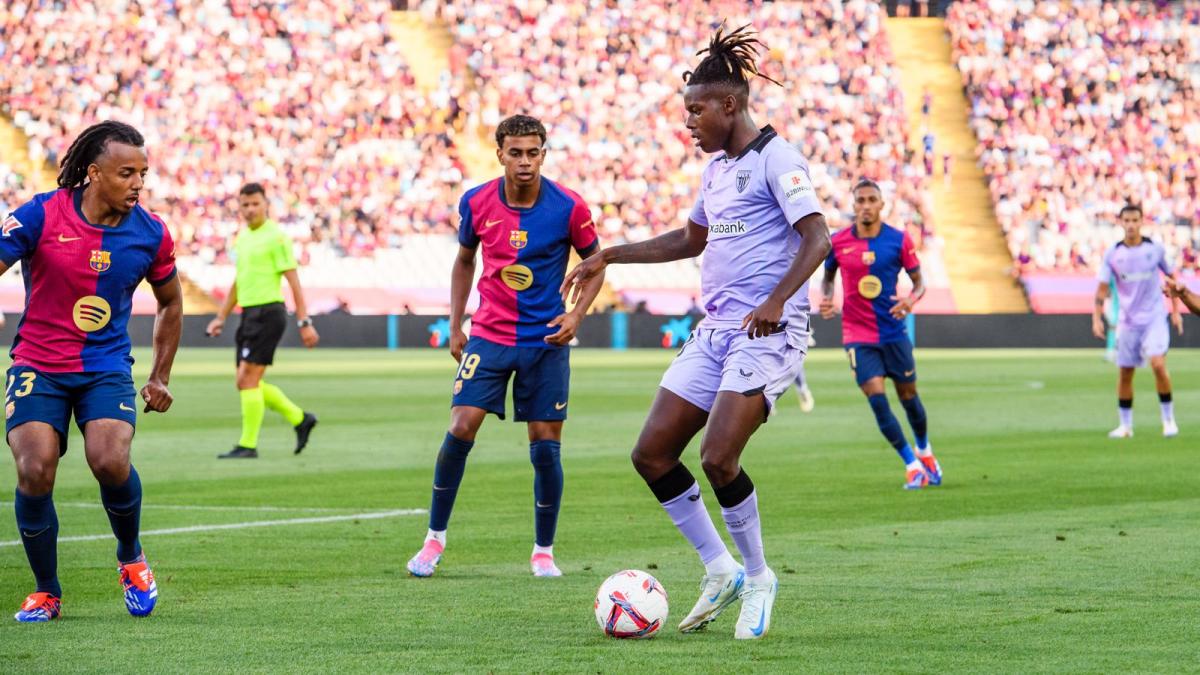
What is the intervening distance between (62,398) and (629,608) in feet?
8.08

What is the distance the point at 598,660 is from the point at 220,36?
44.2 m

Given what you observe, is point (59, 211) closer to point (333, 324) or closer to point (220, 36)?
point (333, 324)

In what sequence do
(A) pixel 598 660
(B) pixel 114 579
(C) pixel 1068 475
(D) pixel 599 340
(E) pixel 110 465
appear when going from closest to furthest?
1. (A) pixel 598 660
2. (E) pixel 110 465
3. (B) pixel 114 579
4. (C) pixel 1068 475
5. (D) pixel 599 340

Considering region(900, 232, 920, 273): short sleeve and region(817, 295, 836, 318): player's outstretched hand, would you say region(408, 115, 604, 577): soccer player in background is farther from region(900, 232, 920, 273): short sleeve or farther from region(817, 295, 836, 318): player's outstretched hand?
region(900, 232, 920, 273): short sleeve

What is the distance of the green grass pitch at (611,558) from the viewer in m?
6.64

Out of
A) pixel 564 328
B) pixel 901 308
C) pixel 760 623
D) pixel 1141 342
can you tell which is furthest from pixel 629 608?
pixel 1141 342

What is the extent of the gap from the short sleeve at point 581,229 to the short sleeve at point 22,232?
107 inches

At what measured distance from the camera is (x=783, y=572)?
8.90 meters

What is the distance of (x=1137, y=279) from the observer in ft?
63.3

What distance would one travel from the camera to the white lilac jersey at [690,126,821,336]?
7.21 meters

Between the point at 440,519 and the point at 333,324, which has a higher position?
the point at 440,519

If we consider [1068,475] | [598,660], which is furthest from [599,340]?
[598,660]

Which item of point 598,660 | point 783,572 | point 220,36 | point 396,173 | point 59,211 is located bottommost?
point 396,173

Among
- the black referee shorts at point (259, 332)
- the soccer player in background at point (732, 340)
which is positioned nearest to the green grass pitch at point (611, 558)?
the soccer player in background at point (732, 340)
